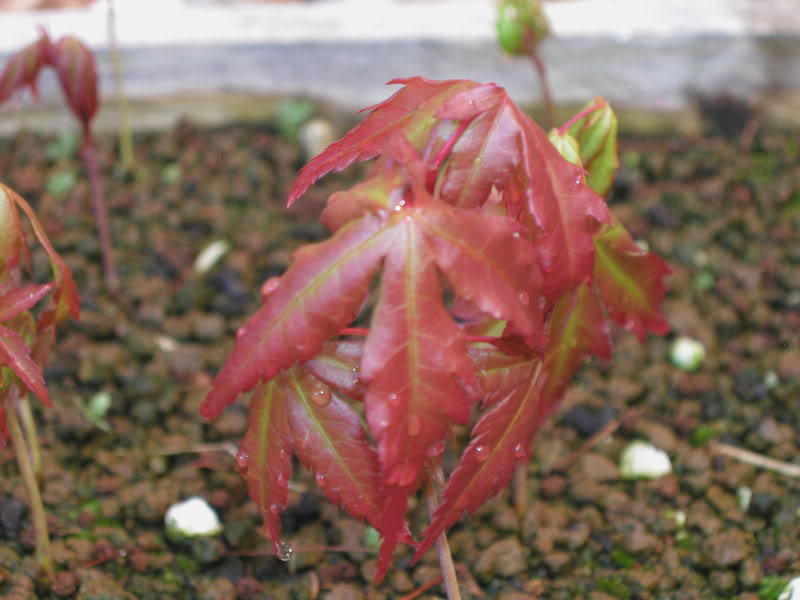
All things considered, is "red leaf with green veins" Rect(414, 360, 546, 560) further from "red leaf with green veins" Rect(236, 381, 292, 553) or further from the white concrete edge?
the white concrete edge

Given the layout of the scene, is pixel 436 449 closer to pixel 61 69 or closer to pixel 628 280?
pixel 628 280

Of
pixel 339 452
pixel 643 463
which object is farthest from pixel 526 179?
pixel 643 463

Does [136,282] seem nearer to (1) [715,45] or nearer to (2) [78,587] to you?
(2) [78,587]

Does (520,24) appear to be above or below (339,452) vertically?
above

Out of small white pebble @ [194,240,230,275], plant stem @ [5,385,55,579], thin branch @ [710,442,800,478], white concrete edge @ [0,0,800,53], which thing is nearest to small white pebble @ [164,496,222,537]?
plant stem @ [5,385,55,579]

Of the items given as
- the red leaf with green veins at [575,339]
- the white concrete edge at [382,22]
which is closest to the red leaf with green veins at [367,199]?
the red leaf with green veins at [575,339]

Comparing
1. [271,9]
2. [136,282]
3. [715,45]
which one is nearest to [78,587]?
[136,282]
